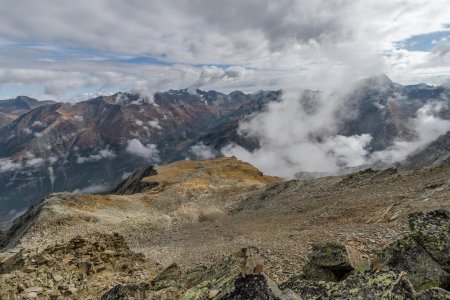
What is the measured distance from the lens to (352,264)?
15922mm

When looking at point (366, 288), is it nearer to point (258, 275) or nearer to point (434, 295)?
point (434, 295)

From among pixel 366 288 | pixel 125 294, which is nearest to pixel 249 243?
pixel 125 294

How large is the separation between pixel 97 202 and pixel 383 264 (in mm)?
66701

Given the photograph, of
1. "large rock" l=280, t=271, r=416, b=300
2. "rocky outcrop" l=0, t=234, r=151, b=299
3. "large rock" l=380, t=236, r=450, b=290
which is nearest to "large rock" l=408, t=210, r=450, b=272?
"large rock" l=380, t=236, r=450, b=290

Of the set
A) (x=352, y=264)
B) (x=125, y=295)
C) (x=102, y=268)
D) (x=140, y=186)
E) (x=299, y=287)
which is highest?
(x=299, y=287)

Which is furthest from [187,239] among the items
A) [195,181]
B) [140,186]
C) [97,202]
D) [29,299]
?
[140,186]

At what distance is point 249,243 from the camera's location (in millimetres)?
35938

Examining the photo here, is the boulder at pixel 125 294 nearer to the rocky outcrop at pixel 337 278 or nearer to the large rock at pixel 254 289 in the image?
the rocky outcrop at pixel 337 278

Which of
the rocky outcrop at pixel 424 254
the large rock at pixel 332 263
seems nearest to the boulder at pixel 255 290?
the rocky outcrop at pixel 424 254

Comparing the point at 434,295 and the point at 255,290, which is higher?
the point at 255,290

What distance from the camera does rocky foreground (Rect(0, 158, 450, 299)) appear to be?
13016 mm

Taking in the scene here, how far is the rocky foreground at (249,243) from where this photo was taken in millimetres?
13016

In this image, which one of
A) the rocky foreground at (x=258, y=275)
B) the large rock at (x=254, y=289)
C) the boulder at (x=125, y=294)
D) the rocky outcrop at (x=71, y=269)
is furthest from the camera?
the rocky outcrop at (x=71, y=269)

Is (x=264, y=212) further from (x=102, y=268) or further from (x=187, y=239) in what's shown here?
(x=102, y=268)
